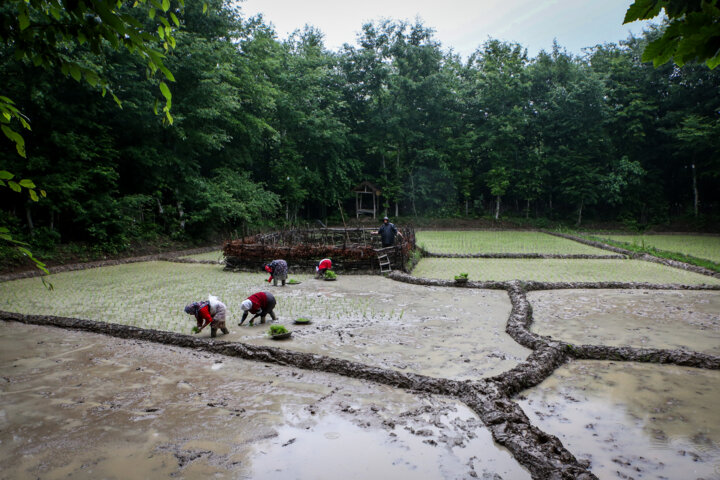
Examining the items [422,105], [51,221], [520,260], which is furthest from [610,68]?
[51,221]

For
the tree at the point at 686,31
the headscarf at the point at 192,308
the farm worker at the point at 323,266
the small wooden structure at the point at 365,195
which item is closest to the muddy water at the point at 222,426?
the headscarf at the point at 192,308

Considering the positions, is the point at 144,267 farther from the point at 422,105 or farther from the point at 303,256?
the point at 422,105

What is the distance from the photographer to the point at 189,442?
3975mm

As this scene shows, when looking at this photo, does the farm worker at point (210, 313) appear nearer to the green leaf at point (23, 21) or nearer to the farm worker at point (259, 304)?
the farm worker at point (259, 304)

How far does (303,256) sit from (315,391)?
8.80 meters

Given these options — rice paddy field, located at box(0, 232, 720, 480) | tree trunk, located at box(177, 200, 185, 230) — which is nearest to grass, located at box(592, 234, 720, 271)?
rice paddy field, located at box(0, 232, 720, 480)

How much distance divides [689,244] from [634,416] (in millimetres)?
20418

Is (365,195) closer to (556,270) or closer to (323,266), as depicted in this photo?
Answer: (556,270)

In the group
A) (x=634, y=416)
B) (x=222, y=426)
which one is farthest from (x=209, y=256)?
(x=634, y=416)

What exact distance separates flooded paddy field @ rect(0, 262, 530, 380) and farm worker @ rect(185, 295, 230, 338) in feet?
0.99

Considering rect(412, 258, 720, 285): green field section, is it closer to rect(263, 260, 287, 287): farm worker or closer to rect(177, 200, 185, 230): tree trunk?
rect(263, 260, 287, 287): farm worker

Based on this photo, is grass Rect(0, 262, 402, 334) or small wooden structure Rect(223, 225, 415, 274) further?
small wooden structure Rect(223, 225, 415, 274)

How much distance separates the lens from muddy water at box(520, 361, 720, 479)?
364 centimetres

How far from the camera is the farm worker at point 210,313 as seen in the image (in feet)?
22.0
